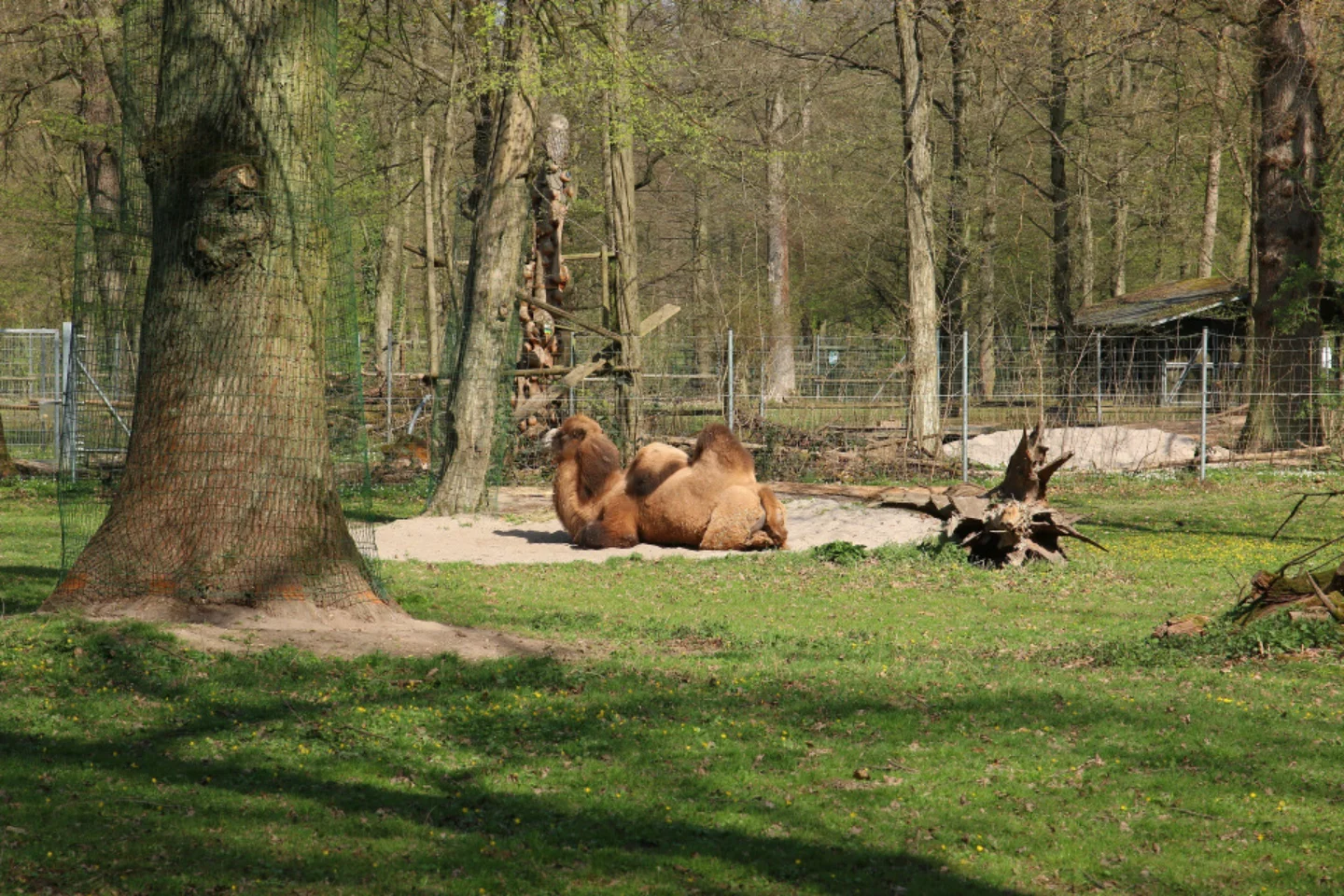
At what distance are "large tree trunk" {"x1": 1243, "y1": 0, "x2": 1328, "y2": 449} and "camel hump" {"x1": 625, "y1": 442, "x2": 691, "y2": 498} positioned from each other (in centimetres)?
1395

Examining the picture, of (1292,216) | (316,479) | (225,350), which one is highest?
(1292,216)

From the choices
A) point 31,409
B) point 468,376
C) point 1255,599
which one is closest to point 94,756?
point 1255,599

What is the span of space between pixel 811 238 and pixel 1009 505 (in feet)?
117

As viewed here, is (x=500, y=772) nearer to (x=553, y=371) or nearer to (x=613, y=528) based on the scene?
(x=613, y=528)

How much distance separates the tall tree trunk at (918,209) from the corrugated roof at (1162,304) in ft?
32.3

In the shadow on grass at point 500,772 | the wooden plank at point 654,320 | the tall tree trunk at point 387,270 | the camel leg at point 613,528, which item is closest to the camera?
the shadow on grass at point 500,772

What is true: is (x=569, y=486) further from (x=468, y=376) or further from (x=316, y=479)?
(x=316, y=479)

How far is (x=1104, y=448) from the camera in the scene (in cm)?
2352

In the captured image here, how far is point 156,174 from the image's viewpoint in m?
8.14

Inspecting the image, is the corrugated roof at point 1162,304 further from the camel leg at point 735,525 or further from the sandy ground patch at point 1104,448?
the camel leg at point 735,525

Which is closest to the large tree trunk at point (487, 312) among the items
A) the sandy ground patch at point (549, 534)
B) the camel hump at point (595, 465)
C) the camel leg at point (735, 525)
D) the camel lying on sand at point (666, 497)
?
the sandy ground patch at point (549, 534)

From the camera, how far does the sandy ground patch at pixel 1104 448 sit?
2312 centimetres

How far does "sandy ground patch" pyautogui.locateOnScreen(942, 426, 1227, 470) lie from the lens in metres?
23.1

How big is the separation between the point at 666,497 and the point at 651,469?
1.47ft
